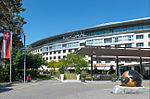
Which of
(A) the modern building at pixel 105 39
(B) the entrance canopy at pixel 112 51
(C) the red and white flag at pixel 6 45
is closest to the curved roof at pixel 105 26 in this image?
(A) the modern building at pixel 105 39

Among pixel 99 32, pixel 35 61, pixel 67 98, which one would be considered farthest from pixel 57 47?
pixel 67 98

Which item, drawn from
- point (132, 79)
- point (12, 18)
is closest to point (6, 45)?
point (12, 18)

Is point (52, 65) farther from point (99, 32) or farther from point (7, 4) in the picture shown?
point (7, 4)

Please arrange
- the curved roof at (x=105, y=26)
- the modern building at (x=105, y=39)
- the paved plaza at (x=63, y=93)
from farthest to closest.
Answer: the modern building at (x=105, y=39) → the curved roof at (x=105, y=26) → the paved plaza at (x=63, y=93)

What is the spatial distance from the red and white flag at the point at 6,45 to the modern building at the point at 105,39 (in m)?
32.0

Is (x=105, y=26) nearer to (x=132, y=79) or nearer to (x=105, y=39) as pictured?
(x=105, y=39)

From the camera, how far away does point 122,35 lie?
59.8m

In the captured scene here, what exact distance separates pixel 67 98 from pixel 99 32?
58.0 meters

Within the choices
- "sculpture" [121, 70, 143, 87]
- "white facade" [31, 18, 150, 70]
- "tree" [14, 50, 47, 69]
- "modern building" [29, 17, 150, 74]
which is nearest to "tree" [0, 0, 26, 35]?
"tree" [14, 50, 47, 69]

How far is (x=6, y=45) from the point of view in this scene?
22844 mm

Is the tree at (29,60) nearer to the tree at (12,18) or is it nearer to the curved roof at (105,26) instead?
the tree at (12,18)

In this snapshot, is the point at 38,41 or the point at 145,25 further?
the point at 38,41

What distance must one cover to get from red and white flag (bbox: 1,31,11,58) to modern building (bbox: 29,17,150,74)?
32020 millimetres

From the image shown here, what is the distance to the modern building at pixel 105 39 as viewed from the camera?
56.7 m
